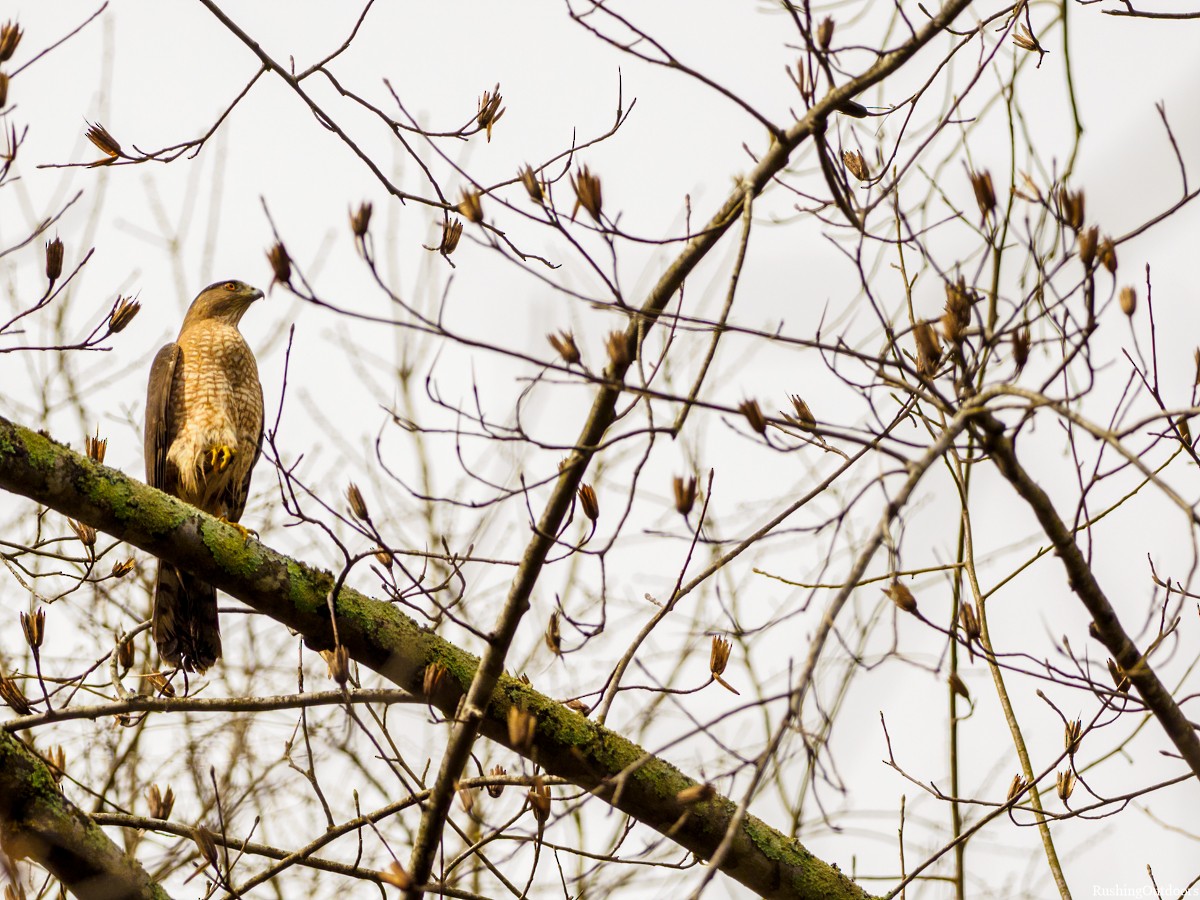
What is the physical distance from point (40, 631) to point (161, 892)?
0.74 metres

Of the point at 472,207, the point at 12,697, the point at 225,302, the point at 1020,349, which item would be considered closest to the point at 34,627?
the point at 12,697

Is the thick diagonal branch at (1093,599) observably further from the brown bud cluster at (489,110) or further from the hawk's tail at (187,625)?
the hawk's tail at (187,625)

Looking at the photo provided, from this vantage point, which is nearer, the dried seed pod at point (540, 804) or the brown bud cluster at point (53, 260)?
the dried seed pod at point (540, 804)

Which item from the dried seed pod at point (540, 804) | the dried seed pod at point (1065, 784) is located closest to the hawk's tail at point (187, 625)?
the dried seed pod at point (540, 804)

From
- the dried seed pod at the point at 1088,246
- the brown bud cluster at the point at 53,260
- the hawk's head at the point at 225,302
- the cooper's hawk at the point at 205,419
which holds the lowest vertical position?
the dried seed pod at the point at 1088,246

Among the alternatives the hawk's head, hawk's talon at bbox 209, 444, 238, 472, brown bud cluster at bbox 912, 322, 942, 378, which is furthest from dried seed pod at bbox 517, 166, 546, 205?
the hawk's head

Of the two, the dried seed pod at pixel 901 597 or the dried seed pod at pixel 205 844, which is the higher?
the dried seed pod at pixel 901 597

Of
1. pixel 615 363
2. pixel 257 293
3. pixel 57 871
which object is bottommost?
pixel 57 871

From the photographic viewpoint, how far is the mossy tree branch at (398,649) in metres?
3.18

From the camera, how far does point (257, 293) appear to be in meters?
6.55

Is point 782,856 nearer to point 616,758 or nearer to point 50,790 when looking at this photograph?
point 616,758

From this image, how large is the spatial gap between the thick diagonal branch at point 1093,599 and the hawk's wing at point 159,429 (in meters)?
4.28

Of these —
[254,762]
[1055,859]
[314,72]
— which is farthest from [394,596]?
[254,762]

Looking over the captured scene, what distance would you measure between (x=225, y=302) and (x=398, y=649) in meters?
3.76
